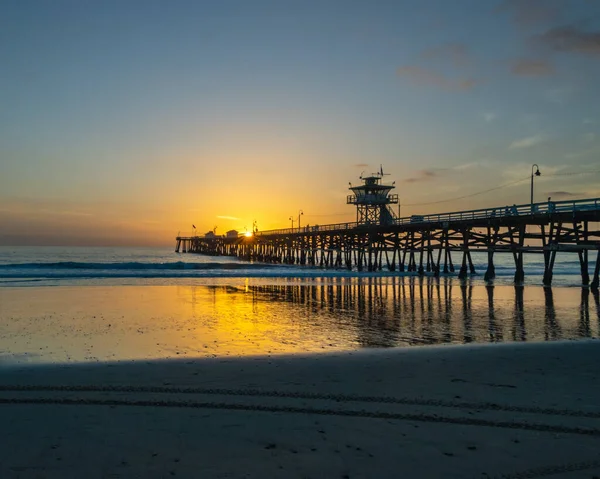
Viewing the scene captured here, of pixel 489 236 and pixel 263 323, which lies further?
pixel 489 236

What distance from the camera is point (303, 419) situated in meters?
5.57

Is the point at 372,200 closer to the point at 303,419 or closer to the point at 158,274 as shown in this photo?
the point at 158,274

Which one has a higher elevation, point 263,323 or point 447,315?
point 263,323

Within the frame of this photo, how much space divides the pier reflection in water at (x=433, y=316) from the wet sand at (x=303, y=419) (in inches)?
126

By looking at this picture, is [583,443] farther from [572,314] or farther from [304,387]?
[572,314]

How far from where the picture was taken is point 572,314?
16.1 metres

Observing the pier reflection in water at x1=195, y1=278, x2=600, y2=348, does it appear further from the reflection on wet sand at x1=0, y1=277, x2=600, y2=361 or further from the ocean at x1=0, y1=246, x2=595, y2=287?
the ocean at x1=0, y1=246, x2=595, y2=287

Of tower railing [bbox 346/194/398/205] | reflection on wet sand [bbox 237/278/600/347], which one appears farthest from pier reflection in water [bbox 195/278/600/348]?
tower railing [bbox 346/194/398/205]

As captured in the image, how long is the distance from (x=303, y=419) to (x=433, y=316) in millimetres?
11051

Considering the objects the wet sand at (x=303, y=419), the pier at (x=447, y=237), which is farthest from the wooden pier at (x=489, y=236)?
the wet sand at (x=303, y=419)

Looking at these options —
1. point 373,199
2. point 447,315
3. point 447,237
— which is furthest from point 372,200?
point 447,315

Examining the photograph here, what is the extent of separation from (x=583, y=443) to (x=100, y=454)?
458cm

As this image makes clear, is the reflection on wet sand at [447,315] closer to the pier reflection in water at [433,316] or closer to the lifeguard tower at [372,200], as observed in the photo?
the pier reflection in water at [433,316]

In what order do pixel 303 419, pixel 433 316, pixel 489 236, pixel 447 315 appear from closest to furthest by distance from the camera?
1. pixel 303 419
2. pixel 433 316
3. pixel 447 315
4. pixel 489 236
